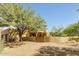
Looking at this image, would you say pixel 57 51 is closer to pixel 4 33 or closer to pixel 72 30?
pixel 72 30

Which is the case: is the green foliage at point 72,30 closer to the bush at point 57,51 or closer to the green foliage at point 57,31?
the green foliage at point 57,31

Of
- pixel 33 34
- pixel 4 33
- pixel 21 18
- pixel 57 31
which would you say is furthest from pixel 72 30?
pixel 4 33

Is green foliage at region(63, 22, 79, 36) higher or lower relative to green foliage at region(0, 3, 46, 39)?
lower

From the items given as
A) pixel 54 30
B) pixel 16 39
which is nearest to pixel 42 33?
pixel 54 30

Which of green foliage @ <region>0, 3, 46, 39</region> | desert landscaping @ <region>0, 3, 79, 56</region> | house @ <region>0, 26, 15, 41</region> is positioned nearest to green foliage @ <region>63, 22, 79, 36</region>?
desert landscaping @ <region>0, 3, 79, 56</region>

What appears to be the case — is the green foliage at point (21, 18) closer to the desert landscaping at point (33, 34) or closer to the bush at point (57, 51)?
the desert landscaping at point (33, 34)

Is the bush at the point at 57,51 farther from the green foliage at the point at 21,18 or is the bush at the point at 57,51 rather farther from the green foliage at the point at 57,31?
the green foliage at the point at 21,18

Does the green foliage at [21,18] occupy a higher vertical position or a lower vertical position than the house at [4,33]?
higher

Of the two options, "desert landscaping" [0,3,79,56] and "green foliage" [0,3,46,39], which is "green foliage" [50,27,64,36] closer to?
"desert landscaping" [0,3,79,56]

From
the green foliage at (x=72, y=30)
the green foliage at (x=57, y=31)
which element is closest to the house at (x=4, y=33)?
the green foliage at (x=57, y=31)

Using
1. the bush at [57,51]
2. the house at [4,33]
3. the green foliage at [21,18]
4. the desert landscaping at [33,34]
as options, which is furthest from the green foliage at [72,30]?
the house at [4,33]

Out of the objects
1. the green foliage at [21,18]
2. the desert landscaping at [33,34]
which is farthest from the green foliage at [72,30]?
the green foliage at [21,18]

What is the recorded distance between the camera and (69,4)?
3580mm

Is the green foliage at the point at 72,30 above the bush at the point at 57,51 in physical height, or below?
above
